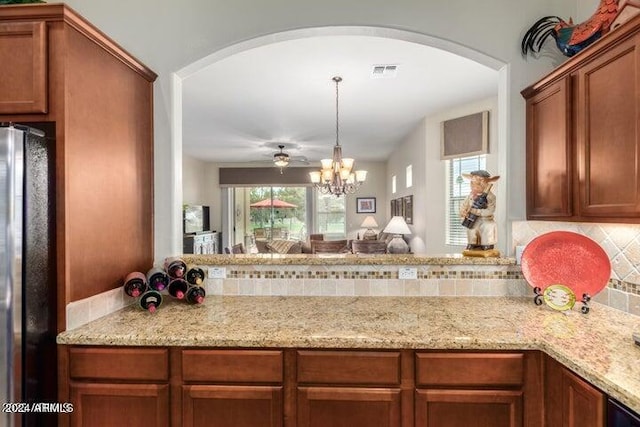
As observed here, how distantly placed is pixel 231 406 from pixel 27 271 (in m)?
0.97

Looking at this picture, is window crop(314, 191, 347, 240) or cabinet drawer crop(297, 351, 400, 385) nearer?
cabinet drawer crop(297, 351, 400, 385)

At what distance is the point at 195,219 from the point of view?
7168mm

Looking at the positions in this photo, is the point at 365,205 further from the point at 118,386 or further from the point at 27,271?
the point at 27,271

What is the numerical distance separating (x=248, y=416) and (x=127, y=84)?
174cm

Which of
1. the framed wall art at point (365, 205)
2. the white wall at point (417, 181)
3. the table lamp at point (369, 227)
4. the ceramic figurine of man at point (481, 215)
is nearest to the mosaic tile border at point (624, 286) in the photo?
the ceramic figurine of man at point (481, 215)

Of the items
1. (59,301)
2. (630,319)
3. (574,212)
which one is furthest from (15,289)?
A: (630,319)

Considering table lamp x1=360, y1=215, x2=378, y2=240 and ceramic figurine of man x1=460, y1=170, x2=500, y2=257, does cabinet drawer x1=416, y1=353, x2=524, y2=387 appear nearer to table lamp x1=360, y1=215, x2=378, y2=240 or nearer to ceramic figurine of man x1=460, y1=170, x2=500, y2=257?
ceramic figurine of man x1=460, y1=170, x2=500, y2=257

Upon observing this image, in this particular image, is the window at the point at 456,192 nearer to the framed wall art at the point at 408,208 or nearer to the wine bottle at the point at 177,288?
the framed wall art at the point at 408,208

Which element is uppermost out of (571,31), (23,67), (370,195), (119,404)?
(571,31)

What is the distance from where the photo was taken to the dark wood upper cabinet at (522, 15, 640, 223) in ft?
4.21

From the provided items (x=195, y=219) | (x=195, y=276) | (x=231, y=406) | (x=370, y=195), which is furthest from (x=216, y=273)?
(x=370, y=195)

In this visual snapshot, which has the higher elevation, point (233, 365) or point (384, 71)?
point (384, 71)

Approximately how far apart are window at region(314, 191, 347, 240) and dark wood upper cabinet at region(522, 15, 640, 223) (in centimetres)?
681

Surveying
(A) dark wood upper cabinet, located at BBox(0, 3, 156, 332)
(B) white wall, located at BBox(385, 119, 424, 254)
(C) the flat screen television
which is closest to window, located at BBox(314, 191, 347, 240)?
(B) white wall, located at BBox(385, 119, 424, 254)
